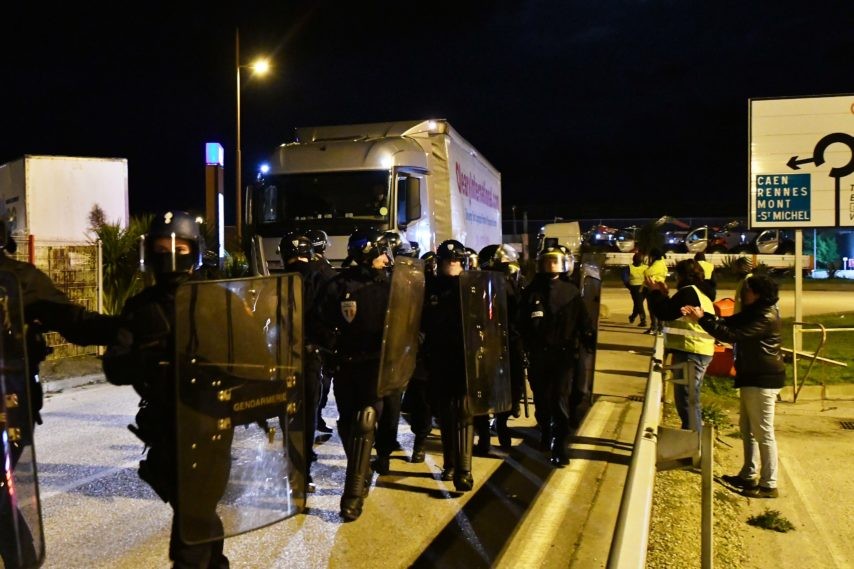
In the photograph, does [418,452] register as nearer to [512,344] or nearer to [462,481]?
[462,481]

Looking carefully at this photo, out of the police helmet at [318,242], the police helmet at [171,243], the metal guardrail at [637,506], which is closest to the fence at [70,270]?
the police helmet at [318,242]

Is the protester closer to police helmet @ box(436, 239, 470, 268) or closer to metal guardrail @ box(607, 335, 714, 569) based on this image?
metal guardrail @ box(607, 335, 714, 569)

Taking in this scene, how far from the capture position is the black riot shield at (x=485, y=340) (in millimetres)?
5664

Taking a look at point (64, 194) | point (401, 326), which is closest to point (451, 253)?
point (401, 326)

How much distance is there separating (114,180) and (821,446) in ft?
44.9

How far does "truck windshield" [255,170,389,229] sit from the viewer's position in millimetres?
11852

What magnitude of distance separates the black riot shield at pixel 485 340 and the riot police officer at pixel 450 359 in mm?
55

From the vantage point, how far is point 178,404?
9.77ft

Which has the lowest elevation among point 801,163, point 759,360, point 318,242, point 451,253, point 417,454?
point 417,454

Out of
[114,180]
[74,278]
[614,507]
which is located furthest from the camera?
[114,180]

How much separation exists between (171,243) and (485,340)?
309 centimetres

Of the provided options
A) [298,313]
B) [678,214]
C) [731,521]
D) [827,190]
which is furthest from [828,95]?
[678,214]

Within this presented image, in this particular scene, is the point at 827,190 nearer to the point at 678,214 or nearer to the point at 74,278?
the point at 74,278

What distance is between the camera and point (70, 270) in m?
12.0
